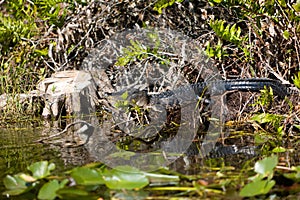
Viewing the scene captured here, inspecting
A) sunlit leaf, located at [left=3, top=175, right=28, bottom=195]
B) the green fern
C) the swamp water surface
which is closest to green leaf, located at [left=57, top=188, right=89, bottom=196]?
sunlit leaf, located at [left=3, top=175, right=28, bottom=195]

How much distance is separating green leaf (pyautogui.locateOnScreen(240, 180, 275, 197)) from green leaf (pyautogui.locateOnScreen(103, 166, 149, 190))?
20cm

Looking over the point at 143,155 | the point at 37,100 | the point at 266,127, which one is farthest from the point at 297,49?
the point at 37,100

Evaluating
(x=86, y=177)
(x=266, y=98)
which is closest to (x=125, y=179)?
(x=86, y=177)

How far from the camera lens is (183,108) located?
1983 mm

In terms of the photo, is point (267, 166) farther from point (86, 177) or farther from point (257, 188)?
point (86, 177)

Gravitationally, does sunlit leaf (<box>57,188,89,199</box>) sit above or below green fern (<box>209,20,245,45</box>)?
below

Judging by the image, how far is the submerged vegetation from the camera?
946 millimetres

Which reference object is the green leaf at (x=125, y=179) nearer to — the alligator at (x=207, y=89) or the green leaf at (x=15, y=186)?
the green leaf at (x=15, y=186)

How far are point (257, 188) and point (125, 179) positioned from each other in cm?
27

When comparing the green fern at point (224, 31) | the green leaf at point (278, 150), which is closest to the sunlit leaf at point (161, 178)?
the green leaf at point (278, 150)

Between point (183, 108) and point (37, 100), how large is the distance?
1.18m

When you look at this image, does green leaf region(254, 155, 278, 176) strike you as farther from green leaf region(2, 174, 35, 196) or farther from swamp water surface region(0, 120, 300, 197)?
green leaf region(2, 174, 35, 196)

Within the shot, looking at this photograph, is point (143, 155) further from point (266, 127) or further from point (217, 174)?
point (266, 127)

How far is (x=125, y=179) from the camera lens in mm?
951
